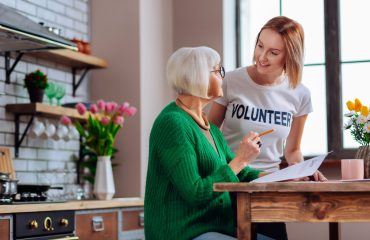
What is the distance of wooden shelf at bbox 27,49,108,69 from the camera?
14.6ft

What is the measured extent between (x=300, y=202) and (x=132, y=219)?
7.47ft

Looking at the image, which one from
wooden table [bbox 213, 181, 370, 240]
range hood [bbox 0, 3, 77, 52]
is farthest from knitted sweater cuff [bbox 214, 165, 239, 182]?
range hood [bbox 0, 3, 77, 52]

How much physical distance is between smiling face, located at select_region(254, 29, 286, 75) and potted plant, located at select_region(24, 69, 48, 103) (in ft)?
5.38

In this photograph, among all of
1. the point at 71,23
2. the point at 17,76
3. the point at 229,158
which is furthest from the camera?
the point at 71,23

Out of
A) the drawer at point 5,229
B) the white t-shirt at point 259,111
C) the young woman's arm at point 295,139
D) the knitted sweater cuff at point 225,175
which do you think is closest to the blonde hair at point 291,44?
the white t-shirt at point 259,111

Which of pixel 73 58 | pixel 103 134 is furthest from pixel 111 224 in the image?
pixel 73 58

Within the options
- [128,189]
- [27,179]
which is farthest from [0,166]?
[128,189]

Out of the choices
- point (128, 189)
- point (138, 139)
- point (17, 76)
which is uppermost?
point (17, 76)

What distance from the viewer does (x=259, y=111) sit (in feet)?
10.2

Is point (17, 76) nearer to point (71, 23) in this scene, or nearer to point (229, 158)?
point (71, 23)

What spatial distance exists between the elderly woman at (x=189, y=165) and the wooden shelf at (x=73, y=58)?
6.66ft

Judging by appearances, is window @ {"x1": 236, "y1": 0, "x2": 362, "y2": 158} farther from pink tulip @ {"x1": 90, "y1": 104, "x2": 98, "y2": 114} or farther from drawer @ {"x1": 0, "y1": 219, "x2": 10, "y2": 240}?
drawer @ {"x1": 0, "y1": 219, "x2": 10, "y2": 240}

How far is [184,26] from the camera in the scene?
5.57 meters

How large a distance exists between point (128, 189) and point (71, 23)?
3.84ft
